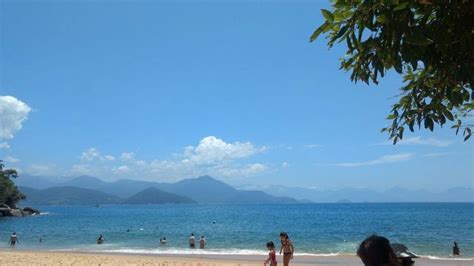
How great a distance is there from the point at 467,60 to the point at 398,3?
711 mm

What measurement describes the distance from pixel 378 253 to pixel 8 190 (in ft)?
335

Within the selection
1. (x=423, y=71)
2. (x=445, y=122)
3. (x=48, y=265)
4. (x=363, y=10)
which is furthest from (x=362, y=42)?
(x=48, y=265)

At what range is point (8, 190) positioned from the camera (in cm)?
9319

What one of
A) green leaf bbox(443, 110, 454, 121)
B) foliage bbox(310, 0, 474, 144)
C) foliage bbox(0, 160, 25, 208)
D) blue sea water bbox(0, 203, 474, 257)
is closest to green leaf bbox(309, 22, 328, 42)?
foliage bbox(310, 0, 474, 144)

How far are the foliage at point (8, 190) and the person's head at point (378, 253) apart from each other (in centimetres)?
9987

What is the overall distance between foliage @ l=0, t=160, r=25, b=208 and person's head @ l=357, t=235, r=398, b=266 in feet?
328

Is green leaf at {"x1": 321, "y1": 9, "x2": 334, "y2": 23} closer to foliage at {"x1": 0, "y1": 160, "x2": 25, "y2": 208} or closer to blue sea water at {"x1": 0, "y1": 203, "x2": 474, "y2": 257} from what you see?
blue sea water at {"x1": 0, "y1": 203, "x2": 474, "y2": 257}

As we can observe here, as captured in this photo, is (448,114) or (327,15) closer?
(327,15)

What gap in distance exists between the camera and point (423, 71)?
12.8ft

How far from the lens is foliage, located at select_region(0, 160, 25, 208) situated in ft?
303

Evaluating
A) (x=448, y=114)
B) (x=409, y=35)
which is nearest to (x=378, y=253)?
(x=409, y=35)

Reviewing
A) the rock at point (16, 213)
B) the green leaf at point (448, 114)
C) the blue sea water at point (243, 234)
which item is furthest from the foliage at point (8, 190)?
the green leaf at point (448, 114)

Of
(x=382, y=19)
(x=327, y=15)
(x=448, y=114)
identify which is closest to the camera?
(x=382, y=19)

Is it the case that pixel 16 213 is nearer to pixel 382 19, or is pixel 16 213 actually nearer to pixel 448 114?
pixel 448 114
